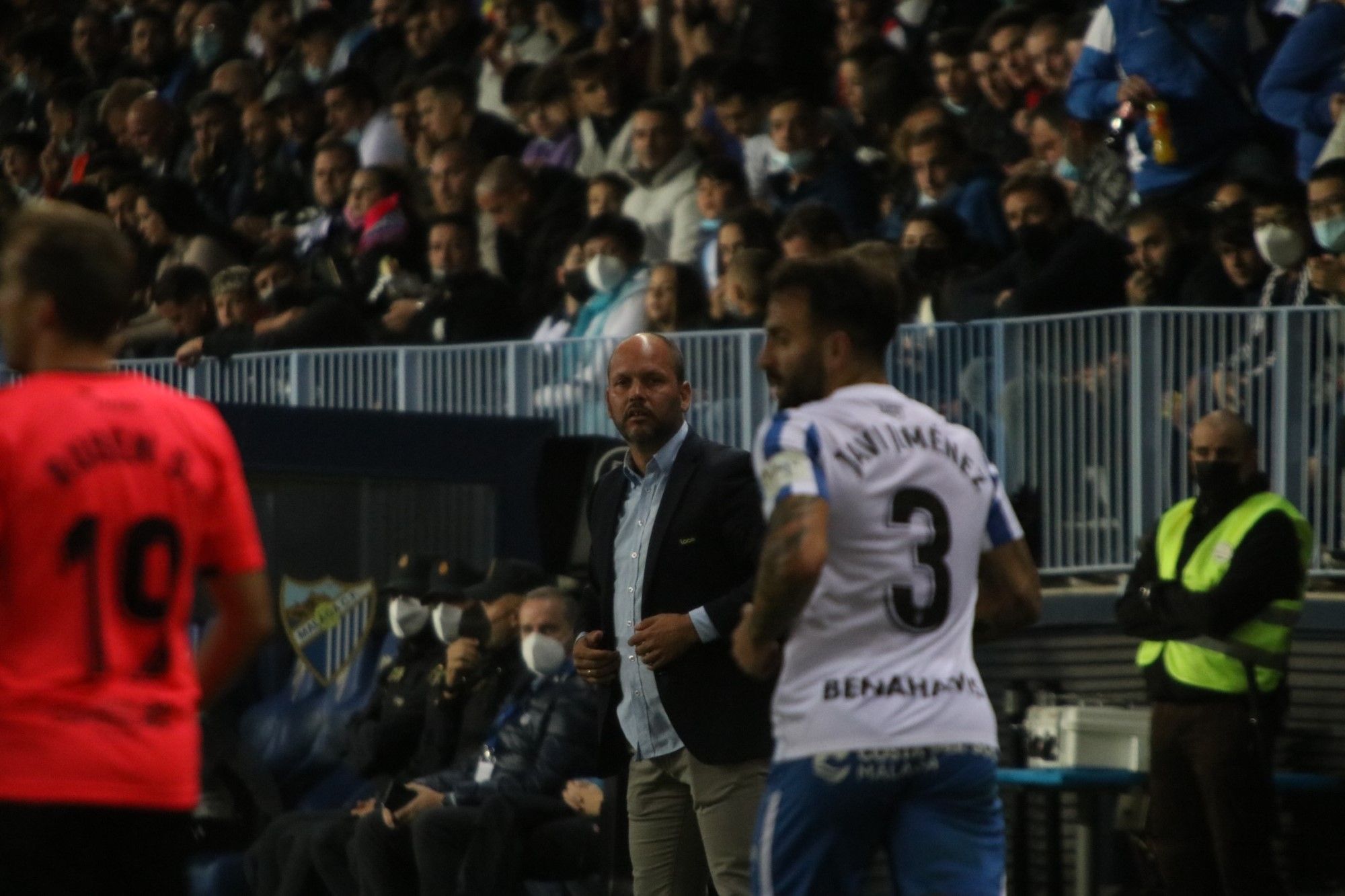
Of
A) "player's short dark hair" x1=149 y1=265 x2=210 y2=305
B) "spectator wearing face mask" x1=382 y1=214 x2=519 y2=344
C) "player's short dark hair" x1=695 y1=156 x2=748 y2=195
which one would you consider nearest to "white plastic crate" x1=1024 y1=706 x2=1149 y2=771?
"player's short dark hair" x1=695 y1=156 x2=748 y2=195

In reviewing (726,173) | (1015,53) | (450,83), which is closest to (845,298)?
(726,173)

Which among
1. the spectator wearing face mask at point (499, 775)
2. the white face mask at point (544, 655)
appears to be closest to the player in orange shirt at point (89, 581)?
the spectator wearing face mask at point (499, 775)

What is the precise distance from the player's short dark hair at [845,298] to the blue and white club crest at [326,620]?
6.44m

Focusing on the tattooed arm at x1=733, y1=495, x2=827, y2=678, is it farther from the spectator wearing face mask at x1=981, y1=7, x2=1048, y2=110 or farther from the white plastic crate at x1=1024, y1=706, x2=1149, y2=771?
the spectator wearing face mask at x1=981, y1=7, x2=1048, y2=110

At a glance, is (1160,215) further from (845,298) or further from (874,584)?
(874,584)

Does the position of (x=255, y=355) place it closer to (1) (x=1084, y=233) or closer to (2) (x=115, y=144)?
(1) (x=1084, y=233)

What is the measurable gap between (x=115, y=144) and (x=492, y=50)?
12.2ft

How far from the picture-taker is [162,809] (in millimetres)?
4469

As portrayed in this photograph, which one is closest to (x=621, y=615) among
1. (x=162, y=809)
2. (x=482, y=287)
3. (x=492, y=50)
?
(x=162, y=809)

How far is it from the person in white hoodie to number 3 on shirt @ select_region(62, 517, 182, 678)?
965 centimetres

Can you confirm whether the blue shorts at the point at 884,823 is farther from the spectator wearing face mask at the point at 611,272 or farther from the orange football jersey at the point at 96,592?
the spectator wearing face mask at the point at 611,272

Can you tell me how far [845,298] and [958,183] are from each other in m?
7.41

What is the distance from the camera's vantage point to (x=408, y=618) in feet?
37.4

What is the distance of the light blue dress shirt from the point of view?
7.13 m
